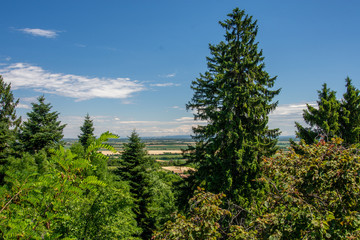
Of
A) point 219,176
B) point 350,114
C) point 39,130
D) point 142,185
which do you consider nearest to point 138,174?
point 142,185

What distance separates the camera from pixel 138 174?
20375mm

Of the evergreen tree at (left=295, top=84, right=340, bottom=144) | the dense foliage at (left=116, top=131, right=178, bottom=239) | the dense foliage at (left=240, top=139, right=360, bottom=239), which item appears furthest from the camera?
the dense foliage at (left=116, top=131, right=178, bottom=239)

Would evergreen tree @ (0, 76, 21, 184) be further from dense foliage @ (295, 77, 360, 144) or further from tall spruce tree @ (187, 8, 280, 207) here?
dense foliage @ (295, 77, 360, 144)

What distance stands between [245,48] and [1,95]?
28021mm

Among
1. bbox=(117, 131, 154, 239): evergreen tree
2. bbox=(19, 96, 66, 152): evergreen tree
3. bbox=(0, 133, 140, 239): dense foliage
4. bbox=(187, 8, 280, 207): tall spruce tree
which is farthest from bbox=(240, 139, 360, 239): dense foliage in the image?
bbox=(19, 96, 66, 152): evergreen tree

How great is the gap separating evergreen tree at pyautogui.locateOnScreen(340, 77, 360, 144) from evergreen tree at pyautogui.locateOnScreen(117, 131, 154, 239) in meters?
17.9

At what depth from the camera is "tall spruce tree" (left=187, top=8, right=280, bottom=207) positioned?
12.4 metres

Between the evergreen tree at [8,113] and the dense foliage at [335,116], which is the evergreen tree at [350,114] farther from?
the evergreen tree at [8,113]

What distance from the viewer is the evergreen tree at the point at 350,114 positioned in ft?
54.4

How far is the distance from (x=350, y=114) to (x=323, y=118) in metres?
3.34

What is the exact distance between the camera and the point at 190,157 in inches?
605

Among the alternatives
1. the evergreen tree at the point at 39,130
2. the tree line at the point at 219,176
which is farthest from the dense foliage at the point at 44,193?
the evergreen tree at the point at 39,130

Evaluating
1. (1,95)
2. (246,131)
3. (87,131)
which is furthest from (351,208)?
(1,95)

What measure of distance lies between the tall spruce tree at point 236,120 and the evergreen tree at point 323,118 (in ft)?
14.6
